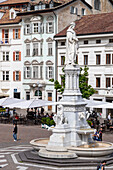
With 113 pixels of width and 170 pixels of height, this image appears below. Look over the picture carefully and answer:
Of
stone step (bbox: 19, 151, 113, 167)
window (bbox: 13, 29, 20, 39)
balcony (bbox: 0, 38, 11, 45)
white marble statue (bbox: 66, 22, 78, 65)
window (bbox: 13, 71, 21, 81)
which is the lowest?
stone step (bbox: 19, 151, 113, 167)

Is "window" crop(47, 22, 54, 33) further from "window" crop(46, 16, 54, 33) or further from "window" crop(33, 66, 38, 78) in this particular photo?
"window" crop(33, 66, 38, 78)

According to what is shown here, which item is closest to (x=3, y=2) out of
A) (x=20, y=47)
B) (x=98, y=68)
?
(x=20, y=47)

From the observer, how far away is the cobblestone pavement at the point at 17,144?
23.8 meters

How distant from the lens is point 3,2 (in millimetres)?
76062

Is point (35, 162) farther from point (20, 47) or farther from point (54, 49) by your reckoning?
point (20, 47)

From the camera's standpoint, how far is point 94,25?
5762 cm

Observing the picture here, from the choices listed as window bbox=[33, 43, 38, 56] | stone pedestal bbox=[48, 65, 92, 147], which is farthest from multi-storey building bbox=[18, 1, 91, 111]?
stone pedestal bbox=[48, 65, 92, 147]

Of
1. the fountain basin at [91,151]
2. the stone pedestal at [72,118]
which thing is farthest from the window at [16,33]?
the fountain basin at [91,151]

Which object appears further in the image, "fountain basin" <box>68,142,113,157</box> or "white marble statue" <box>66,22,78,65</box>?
"white marble statue" <box>66,22,78,65</box>

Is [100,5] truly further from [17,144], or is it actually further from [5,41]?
[17,144]

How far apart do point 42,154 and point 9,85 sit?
1637 inches

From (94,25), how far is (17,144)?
28.9 metres

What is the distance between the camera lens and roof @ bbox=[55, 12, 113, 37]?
55.6 meters

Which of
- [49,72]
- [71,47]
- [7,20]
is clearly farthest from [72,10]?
[71,47]
